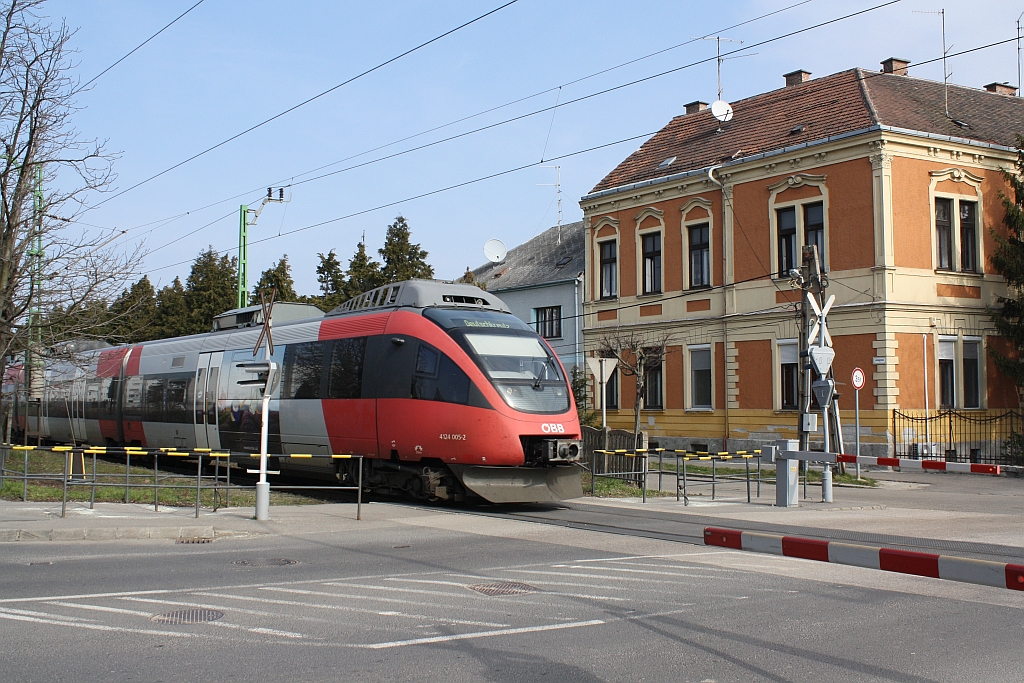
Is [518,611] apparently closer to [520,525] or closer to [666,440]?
[520,525]

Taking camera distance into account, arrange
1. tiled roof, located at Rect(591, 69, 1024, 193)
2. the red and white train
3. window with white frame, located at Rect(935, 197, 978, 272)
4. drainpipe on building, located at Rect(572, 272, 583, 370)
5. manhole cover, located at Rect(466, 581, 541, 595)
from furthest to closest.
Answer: drainpipe on building, located at Rect(572, 272, 583, 370), tiled roof, located at Rect(591, 69, 1024, 193), window with white frame, located at Rect(935, 197, 978, 272), the red and white train, manhole cover, located at Rect(466, 581, 541, 595)

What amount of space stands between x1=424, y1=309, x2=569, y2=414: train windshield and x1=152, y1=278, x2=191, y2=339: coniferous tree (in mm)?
31856

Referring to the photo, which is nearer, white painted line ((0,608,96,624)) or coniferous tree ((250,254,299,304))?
white painted line ((0,608,96,624))

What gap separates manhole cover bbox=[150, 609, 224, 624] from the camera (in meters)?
7.52

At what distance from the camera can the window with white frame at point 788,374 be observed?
31672mm

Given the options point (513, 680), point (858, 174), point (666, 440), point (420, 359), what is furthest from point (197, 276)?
point (513, 680)

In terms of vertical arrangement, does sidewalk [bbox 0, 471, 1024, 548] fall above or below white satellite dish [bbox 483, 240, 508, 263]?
below

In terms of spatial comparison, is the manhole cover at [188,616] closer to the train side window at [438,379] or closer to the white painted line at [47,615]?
the white painted line at [47,615]

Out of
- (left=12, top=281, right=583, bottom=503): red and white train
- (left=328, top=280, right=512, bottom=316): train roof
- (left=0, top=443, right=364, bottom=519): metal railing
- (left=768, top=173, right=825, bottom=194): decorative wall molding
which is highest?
(left=768, top=173, right=825, bottom=194): decorative wall molding

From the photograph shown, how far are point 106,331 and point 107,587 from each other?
597 inches

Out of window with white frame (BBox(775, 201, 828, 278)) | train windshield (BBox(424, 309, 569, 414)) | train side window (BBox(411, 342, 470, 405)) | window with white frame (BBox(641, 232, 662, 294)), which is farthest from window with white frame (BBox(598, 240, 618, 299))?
train side window (BBox(411, 342, 470, 405))

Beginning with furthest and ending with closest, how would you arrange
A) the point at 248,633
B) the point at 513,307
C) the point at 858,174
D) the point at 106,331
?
the point at 513,307, the point at 858,174, the point at 106,331, the point at 248,633

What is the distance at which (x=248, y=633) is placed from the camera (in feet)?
23.4

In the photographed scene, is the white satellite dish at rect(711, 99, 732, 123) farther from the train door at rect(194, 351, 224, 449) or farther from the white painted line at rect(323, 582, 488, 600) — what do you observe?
the white painted line at rect(323, 582, 488, 600)
